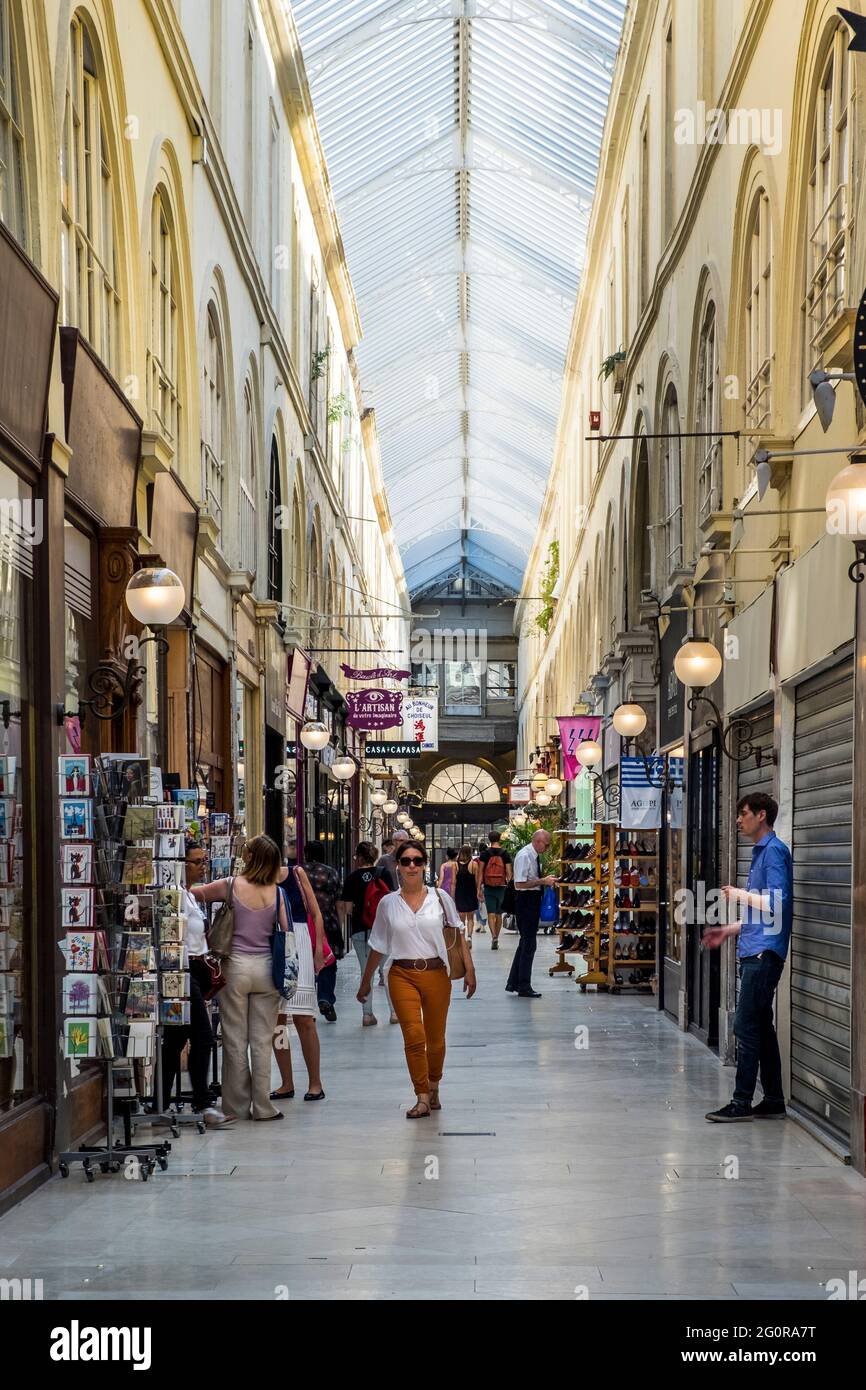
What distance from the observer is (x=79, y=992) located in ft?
25.4

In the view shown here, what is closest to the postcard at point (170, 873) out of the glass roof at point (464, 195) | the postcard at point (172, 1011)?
the postcard at point (172, 1011)

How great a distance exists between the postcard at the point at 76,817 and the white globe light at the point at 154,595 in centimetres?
147

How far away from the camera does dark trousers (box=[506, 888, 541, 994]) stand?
17844mm

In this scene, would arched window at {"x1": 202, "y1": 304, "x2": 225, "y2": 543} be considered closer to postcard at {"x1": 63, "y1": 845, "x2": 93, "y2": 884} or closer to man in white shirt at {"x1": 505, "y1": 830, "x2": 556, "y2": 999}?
man in white shirt at {"x1": 505, "y1": 830, "x2": 556, "y2": 999}

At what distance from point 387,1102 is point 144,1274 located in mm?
4430

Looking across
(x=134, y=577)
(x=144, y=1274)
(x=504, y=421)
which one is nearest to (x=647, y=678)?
(x=134, y=577)

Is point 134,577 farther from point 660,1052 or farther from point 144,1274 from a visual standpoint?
point 660,1052

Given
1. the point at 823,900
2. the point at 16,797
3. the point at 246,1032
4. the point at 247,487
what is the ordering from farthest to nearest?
the point at 247,487
the point at 246,1032
the point at 823,900
the point at 16,797

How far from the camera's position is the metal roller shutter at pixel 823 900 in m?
8.34

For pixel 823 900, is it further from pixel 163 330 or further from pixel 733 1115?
pixel 163 330

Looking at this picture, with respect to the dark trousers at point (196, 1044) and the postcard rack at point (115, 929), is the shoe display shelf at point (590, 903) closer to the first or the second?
the dark trousers at point (196, 1044)

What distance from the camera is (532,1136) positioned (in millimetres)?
9039

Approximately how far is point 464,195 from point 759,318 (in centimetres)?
1975

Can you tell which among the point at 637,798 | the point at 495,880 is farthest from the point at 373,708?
the point at 637,798
